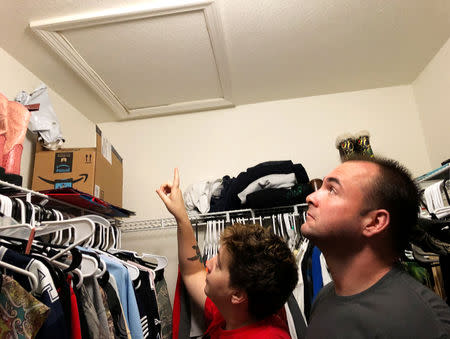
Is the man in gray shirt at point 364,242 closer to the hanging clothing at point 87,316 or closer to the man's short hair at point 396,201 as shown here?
the man's short hair at point 396,201

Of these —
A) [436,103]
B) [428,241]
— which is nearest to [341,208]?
[428,241]

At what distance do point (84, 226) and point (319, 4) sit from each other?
151 centimetres

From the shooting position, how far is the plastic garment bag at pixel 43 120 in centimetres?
171

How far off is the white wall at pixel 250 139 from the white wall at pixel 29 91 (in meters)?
0.28

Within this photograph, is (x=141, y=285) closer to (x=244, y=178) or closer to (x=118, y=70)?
(x=244, y=178)

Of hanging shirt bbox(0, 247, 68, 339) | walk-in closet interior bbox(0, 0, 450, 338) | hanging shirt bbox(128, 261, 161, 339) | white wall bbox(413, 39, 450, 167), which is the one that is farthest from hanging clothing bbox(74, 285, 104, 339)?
white wall bbox(413, 39, 450, 167)

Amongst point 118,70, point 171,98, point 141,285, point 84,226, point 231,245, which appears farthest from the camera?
point 171,98

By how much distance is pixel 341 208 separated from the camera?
33.9 inches

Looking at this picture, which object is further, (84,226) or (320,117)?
(320,117)

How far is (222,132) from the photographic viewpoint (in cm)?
256

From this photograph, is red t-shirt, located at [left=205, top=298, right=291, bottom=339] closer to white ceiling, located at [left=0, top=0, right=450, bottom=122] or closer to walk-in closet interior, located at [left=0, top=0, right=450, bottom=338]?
walk-in closet interior, located at [left=0, top=0, right=450, bottom=338]

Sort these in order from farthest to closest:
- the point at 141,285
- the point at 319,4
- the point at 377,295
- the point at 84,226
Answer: the point at 319,4, the point at 141,285, the point at 84,226, the point at 377,295

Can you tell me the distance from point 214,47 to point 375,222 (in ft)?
4.60

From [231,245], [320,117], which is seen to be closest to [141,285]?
[231,245]
